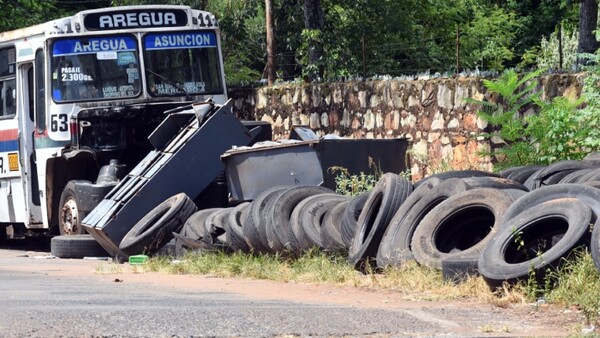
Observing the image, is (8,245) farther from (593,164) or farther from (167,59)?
(593,164)

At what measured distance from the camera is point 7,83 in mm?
17438

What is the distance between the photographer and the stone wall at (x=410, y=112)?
638 inches

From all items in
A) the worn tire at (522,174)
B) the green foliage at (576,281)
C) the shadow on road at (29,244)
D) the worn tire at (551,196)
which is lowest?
the shadow on road at (29,244)

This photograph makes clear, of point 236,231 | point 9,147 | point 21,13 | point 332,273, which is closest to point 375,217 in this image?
point 332,273

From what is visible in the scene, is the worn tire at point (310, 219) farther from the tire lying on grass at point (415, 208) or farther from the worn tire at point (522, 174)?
the worn tire at point (522, 174)

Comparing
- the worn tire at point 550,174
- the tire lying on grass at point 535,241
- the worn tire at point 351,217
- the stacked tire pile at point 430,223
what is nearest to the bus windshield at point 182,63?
the stacked tire pile at point 430,223

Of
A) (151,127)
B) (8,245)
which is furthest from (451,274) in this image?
(8,245)

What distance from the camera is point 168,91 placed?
53.9 ft

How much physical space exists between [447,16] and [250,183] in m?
18.9

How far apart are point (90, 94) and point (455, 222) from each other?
718 centimetres

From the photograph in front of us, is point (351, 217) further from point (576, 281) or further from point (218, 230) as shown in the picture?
point (576, 281)

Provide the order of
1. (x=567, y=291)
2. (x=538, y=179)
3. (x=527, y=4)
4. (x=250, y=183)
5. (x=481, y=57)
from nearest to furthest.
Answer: (x=567, y=291), (x=538, y=179), (x=250, y=183), (x=481, y=57), (x=527, y=4)

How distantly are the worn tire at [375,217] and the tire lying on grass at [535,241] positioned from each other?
1.63 m

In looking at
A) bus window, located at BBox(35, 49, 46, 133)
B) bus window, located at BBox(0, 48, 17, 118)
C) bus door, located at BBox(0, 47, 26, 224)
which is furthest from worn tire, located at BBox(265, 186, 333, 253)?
bus window, located at BBox(0, 48, 17, 118)
